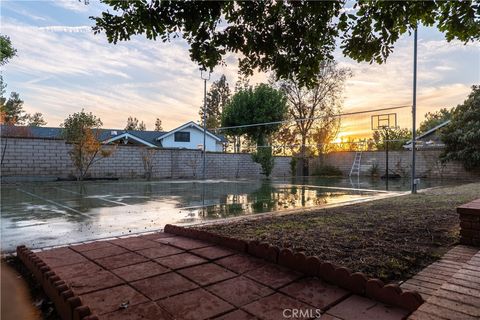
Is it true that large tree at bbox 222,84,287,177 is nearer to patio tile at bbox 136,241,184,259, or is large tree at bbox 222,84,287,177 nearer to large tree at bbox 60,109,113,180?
large tree at bbox 60,109,113,180

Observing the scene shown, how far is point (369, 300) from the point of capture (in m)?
1.78

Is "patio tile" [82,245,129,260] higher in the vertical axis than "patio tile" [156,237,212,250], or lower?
lower

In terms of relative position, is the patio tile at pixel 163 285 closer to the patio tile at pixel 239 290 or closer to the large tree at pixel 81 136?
the patio tile at pixel 239 290

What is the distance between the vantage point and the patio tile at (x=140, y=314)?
1.60 metres

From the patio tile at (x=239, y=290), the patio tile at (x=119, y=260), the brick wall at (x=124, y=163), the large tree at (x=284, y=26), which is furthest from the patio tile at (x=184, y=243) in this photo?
the brick wall at (x=124, y=163)

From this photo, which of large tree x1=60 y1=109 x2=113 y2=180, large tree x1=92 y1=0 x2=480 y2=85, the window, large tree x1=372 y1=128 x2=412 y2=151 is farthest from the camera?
the window

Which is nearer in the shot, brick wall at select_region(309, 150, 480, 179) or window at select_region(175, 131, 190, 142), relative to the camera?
brick wall at select_region(309, 150, 480, 179)

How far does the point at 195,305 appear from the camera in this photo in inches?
68.9

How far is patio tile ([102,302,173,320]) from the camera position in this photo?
5.25ft

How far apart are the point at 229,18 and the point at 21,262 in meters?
2.75

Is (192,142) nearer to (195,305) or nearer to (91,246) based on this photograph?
(91,246)

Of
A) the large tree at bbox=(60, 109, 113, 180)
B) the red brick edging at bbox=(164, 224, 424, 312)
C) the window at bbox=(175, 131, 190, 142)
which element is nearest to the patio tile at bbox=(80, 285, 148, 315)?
the red brick edging at bbox=(164, 224, 424, 312)

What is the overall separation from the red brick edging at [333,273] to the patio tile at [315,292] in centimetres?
6

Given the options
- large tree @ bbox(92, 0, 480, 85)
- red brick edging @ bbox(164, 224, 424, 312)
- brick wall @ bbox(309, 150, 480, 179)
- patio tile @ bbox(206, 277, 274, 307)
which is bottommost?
patio tile @ bbox(206, 277, 274, 307)
